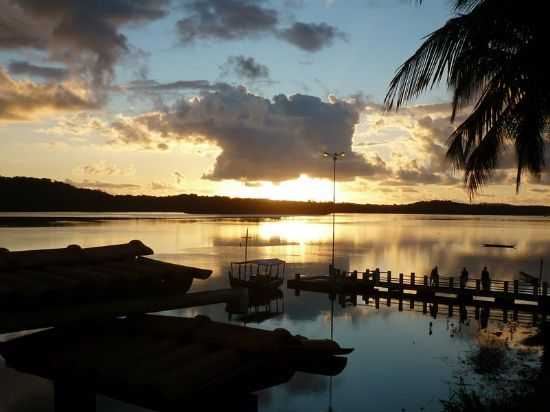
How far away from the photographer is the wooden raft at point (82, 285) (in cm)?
382

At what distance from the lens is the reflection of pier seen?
40844 millimetres

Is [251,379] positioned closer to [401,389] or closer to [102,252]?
[102,252]

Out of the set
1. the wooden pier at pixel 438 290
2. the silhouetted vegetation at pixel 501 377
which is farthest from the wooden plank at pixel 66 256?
the wooden pier at pixel 438 290

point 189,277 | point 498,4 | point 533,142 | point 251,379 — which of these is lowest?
point 251,379

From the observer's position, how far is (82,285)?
4.07m

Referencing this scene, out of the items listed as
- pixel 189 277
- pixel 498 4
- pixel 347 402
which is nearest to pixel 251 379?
pixel 189 277

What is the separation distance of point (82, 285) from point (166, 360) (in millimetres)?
895

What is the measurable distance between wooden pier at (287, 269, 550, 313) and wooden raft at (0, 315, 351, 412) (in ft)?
132

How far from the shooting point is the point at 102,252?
5055 millimetres

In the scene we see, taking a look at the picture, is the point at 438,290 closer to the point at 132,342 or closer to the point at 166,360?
the point at 132,342

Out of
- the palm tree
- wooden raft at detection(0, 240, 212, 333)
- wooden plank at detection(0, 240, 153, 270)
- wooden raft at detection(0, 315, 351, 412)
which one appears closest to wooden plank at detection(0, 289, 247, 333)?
wooden raft at detection(0, 240, 212, 333)

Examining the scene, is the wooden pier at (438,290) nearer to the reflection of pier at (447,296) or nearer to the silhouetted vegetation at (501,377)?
the reflection of pier at (447,296)

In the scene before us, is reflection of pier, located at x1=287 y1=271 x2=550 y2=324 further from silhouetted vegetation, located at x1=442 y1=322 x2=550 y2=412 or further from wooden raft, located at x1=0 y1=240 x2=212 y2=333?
wooden raft, located at x1=0 y1=240 x2=212 y2=333

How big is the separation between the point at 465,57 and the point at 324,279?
4591cm
